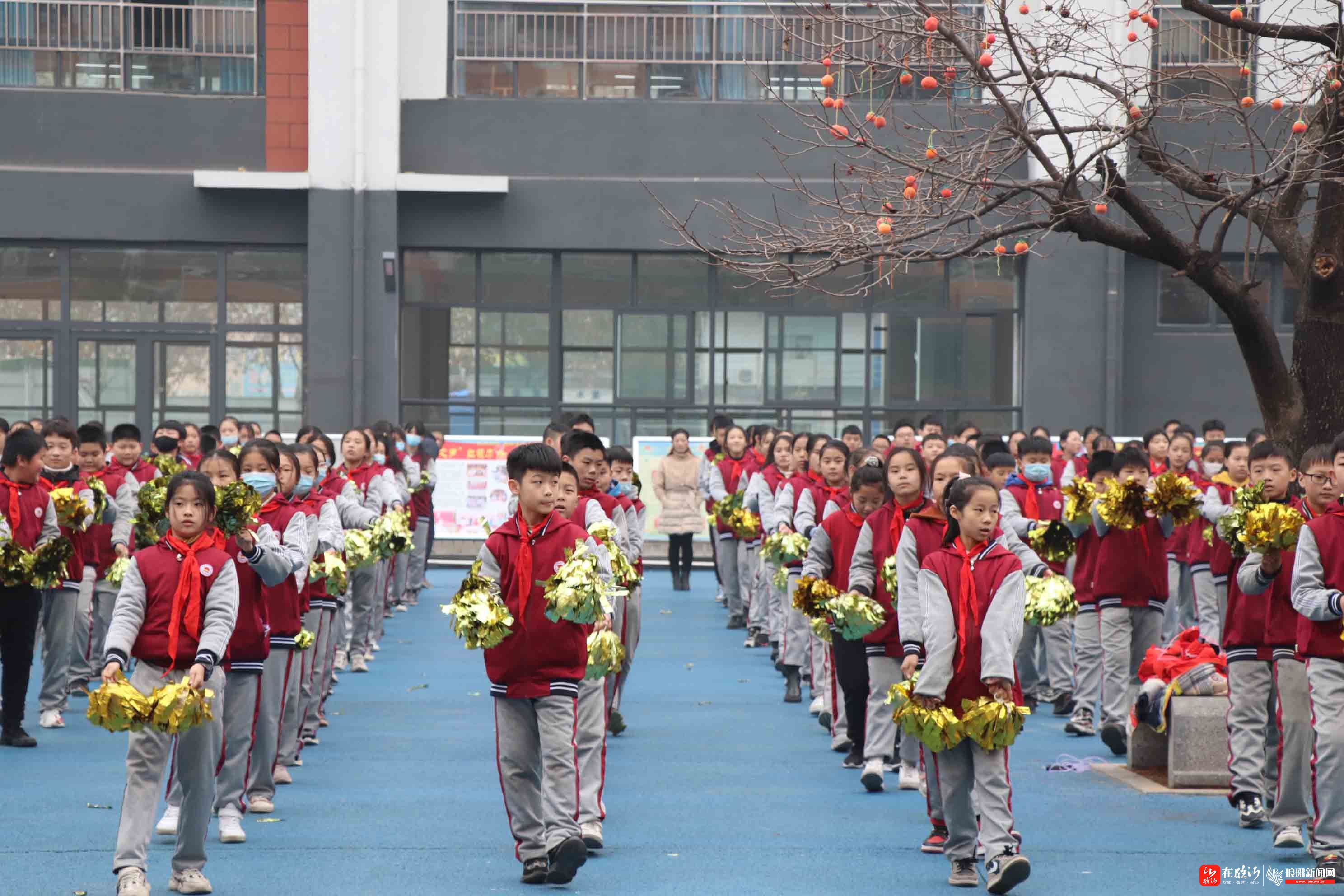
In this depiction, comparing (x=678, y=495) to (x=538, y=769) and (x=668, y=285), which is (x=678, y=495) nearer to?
(x=668, y=285)

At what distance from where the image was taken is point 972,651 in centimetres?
731

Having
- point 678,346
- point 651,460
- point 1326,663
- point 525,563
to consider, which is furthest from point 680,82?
point 1326,663

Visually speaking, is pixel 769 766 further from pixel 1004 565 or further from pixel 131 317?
pixel 131 317

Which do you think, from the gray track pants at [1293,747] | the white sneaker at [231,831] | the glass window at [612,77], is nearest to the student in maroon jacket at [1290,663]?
the gray track pants at [1293,747]

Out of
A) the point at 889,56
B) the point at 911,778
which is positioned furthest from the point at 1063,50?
the point at 911,778

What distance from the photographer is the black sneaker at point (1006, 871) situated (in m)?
6.97

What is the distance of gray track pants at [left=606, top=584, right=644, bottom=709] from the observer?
36.1 ft

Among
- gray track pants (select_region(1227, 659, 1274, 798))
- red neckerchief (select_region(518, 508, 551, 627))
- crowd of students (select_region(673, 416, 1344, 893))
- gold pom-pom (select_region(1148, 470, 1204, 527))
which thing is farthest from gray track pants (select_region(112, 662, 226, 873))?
gold pom-pom (select_region(1148, 470, 1204, 527))

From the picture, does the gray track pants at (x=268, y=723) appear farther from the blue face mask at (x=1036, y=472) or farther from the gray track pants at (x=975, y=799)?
the blue face mask at (x=1036, y=472)

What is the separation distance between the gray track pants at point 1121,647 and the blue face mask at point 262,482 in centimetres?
551

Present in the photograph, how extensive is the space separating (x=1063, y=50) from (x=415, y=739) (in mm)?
6199

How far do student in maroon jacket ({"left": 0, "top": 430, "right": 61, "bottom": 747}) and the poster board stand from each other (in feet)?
42.2

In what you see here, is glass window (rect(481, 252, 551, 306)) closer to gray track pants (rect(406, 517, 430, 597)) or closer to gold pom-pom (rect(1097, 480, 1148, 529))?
gray track pants (rect(406, 517, 430, 597))

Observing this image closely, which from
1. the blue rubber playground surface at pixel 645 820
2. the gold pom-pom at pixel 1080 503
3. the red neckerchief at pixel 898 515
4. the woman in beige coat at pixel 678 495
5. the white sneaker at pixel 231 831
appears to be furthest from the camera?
the woman in beige coat at pixel 678 495
